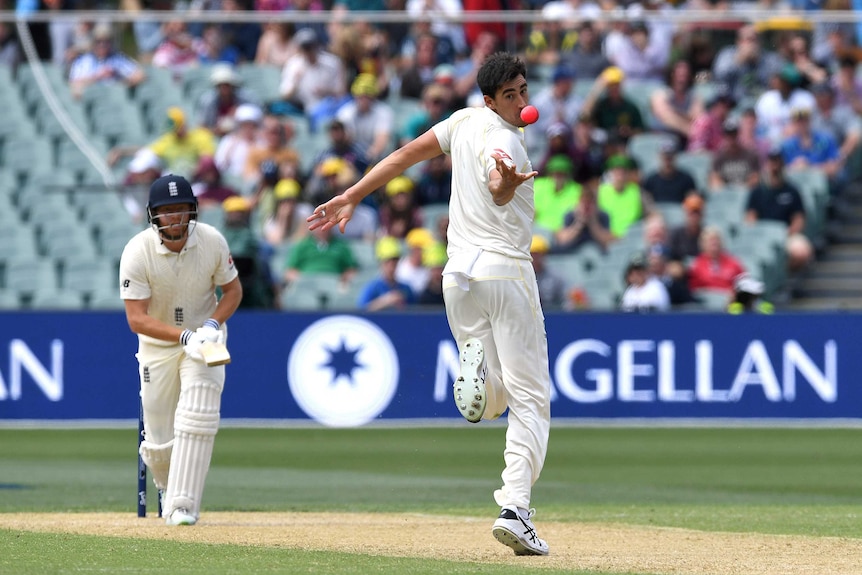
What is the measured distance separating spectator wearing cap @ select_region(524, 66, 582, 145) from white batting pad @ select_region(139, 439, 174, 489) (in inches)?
440

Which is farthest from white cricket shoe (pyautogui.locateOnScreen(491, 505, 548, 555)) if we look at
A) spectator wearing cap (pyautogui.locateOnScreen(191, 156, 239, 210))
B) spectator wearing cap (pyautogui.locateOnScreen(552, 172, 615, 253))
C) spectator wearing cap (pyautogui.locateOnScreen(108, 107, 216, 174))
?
spectator wearing cap (pyautogui.locateOnScreen(108, 107, 216, 174))

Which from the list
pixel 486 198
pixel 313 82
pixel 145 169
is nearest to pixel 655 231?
pixel 313 82

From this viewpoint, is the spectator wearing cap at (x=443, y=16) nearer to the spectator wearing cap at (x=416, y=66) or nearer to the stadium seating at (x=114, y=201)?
the spectator wearing cap at (x=416, y=66)

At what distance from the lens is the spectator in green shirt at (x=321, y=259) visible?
18.8m

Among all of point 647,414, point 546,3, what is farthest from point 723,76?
point 647,414

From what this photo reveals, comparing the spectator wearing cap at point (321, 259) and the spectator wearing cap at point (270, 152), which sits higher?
the spectator wearing cap at point (270, 152)

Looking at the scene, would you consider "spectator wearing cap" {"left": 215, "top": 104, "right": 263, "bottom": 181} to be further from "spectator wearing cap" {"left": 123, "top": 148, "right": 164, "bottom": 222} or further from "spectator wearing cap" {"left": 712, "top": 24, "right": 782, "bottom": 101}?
"spectator wearing cap" {"left": 712, "top": 24, "right": 782, "bottom": 101}

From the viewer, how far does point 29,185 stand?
2078cm

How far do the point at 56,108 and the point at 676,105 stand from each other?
810 cm

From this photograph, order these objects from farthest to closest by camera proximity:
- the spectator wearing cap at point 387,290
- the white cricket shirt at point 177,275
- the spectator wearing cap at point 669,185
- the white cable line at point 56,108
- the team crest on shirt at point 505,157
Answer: the white cable line at point 56,108
the spectator wearing cap at point 669,185
the spectator wearing cap at point 387,290
the white cricket shirt at point 177,275
the team crest on shirt at point 505,157

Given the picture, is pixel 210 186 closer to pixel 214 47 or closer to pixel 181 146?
pixel 181 146

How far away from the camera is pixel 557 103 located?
20.4m

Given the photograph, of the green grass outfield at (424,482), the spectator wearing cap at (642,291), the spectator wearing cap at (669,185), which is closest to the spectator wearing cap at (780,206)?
the spectator wearing cap at (669,185)

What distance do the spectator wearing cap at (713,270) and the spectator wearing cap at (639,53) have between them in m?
3.11
